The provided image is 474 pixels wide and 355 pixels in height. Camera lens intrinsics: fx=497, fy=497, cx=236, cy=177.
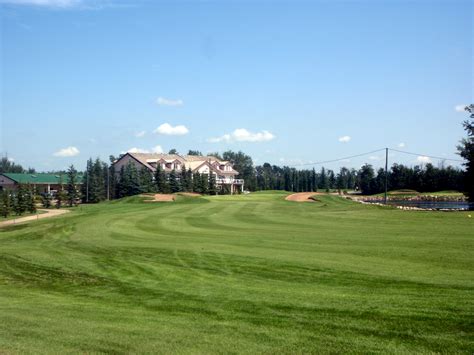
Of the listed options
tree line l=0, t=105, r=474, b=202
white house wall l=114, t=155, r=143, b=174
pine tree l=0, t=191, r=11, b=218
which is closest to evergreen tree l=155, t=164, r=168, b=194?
tree line l=0, t=105, r=474, b=202

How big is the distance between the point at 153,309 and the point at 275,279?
4105 mm

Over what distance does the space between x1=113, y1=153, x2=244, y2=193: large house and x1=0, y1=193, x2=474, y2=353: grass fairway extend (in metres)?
76.4

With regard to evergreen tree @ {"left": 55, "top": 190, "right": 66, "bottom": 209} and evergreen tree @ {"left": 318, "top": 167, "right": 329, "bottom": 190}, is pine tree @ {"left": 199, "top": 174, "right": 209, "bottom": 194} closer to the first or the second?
evergreen tree @ {"left": 55, "top": 190, "right": 66, "bottom": 209}

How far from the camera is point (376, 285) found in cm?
1227

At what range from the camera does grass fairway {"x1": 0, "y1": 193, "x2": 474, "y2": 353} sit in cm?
825

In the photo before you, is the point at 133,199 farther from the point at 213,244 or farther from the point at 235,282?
the point at 235,282

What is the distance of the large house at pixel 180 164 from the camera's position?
102188mm

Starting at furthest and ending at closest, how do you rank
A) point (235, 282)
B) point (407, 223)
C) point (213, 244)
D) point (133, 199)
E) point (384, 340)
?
1. point (133, 199)
2. point (407, 223)
3. point (213, 244)
4. point (235, 282)
5. point (384, 340)

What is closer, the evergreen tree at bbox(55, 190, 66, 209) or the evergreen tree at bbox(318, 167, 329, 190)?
the evergreen tree at bbox(55, 190, 66, 209)

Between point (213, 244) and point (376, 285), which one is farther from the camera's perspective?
point (213, 244)

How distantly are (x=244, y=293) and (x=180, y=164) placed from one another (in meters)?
94.9

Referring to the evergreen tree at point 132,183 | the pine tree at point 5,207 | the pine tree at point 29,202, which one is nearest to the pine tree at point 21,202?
the pine tree at point 29,202

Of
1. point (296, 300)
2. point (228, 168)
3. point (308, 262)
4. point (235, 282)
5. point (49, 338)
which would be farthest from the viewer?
point (228, 168)

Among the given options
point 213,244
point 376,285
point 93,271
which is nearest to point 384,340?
point 376,285
